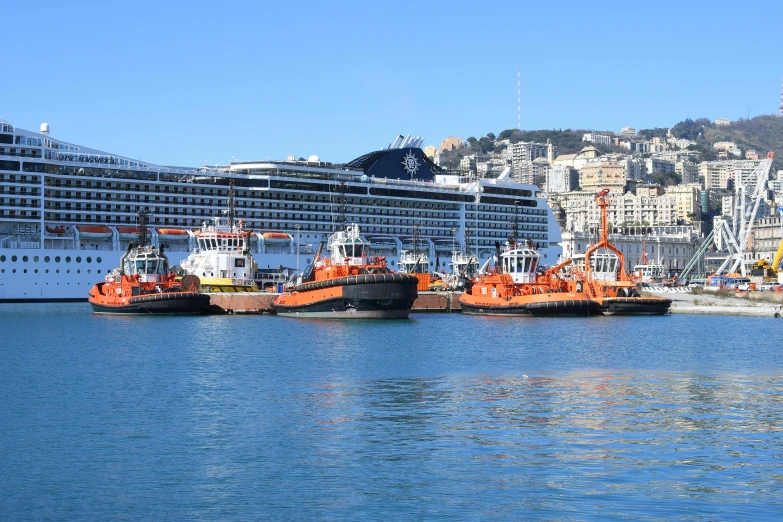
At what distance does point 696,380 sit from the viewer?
31.4 metres

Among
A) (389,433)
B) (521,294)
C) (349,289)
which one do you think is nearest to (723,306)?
(521,294)

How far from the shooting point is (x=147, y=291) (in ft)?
219

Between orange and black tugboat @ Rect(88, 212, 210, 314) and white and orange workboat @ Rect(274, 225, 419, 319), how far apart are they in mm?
5582

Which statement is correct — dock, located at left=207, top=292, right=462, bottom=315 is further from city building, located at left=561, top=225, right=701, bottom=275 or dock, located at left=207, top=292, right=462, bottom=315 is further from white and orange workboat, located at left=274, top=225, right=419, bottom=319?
city building, located at left=561, top=225, right=701, bottom=275

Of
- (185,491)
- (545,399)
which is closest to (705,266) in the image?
(545,399)

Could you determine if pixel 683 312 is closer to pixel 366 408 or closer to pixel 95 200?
pixel 95 200

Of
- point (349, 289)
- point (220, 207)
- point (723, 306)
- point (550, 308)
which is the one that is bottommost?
point (723, 306)

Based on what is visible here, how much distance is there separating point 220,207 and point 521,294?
3332 centimetres

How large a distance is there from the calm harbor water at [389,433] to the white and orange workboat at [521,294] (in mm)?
20979

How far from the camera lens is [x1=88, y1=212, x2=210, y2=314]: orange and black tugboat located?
2539 inches

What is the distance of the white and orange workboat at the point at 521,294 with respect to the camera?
208ft

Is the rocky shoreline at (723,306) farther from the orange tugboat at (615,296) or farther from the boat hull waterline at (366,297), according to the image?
the boat hull waterline at (366,297)

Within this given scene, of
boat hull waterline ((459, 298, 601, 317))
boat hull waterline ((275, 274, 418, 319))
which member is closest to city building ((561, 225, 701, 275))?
boat hull waterline ((459, 298, 601, 317))

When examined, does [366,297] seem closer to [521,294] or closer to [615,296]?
[521,294]
